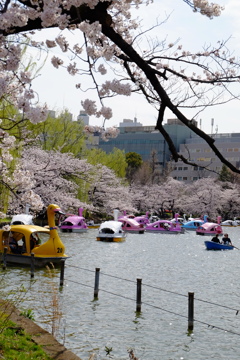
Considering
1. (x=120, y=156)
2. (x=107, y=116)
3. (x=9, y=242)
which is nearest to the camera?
(x=107, y=116)

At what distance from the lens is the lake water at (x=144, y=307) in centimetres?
1180

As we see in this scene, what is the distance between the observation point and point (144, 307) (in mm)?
15969

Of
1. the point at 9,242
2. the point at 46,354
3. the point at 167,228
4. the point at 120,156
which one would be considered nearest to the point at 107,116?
the point at 46,354

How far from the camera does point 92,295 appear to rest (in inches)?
679

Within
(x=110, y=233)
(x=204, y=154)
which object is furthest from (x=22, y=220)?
(x=204, y=154)

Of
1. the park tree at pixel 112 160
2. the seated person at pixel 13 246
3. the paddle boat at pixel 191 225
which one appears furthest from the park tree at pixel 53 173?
the paddle boat at pixel 191 225

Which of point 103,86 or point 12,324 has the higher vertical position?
point 103,86

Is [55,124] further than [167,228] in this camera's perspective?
No

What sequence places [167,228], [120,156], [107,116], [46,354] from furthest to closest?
[120,156], [167,228], [46,354], [107,116]

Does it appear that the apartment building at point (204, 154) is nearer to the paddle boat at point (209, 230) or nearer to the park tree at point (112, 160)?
the park tree at point (112, 160)

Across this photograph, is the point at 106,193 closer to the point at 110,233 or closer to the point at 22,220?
the point at 110,233

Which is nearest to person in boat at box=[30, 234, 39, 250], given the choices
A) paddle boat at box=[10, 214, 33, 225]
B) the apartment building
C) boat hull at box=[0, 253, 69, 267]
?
boat hull at box=[0, 253, 69, 267]

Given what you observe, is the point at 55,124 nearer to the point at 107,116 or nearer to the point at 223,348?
the point at 223,348

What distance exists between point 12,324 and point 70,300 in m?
6.30
